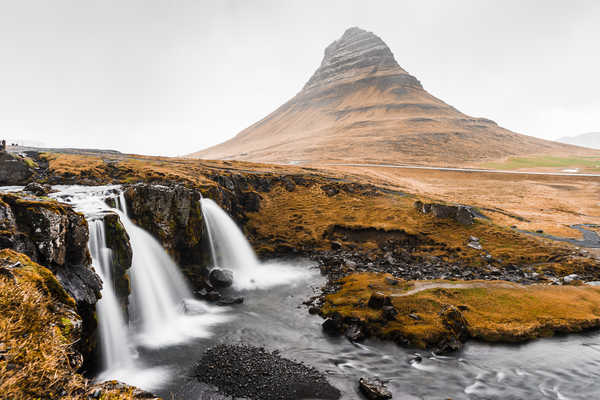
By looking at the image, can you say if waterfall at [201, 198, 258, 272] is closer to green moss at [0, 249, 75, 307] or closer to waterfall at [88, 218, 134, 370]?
waterfall at [88, 218, 134, 370]

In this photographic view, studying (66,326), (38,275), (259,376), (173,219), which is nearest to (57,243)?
(38,275)

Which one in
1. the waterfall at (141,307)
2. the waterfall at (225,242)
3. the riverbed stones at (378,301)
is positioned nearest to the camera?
the waterfall at (141,307)

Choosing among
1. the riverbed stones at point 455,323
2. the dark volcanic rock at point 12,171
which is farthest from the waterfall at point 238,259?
the dark volcanic rock at point 12,171

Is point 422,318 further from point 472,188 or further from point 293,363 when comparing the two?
point 472,188

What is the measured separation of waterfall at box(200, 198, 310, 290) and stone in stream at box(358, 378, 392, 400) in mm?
14029

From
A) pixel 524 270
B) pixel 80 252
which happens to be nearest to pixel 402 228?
pixel 524 270

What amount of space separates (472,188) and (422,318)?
6884cm

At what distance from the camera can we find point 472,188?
74.9 meters

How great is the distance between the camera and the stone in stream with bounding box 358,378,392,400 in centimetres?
1309

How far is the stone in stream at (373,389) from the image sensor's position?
42.9 feet

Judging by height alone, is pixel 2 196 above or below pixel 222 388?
above

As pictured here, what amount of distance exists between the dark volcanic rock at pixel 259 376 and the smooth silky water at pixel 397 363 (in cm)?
58

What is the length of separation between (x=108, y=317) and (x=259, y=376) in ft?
29.9

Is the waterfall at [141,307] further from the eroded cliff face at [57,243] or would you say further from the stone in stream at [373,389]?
the stone in stream at [373,389]
